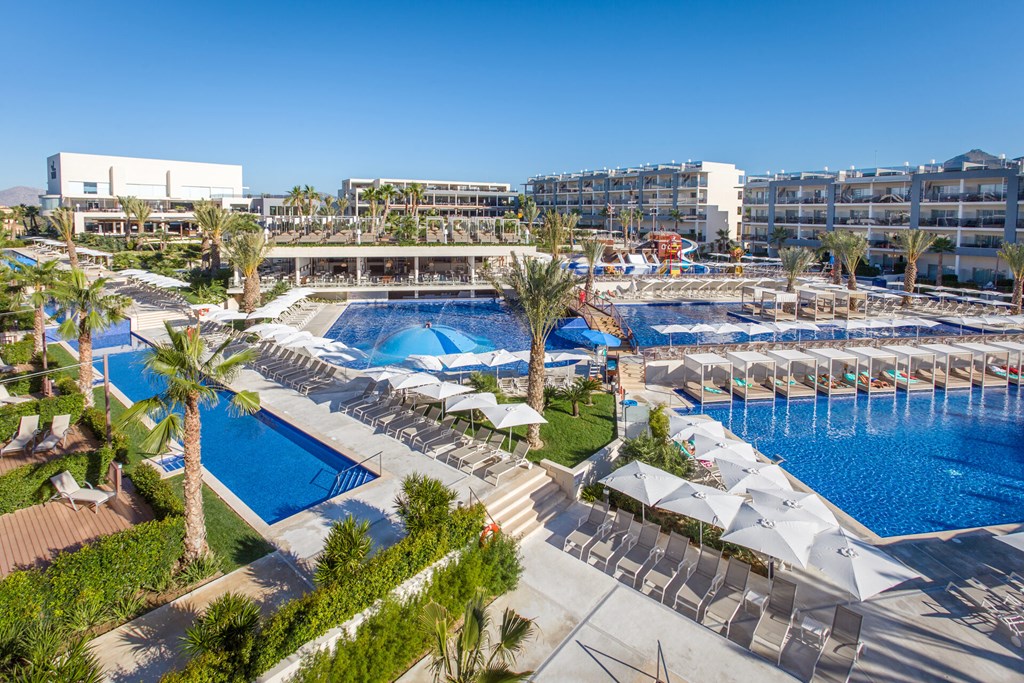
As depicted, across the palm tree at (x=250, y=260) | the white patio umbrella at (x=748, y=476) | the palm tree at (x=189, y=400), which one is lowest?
the white patio umbrella at (x=748, y=476)

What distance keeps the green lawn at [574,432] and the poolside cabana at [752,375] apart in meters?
5.45

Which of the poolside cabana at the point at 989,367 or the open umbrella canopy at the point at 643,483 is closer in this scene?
the open umbrella canopy at the point at 643,483

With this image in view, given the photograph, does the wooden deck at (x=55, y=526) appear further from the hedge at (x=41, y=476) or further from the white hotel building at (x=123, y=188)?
the white hotel building at (x=123, y=188)

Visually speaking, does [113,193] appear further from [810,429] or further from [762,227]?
[810,429]

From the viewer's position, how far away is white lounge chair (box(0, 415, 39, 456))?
14.0 metres

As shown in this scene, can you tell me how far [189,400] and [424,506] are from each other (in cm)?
396

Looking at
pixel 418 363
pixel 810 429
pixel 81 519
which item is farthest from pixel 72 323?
pixel 810 429

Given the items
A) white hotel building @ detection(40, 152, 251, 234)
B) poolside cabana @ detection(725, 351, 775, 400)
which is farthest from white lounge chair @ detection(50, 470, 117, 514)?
white hotel building @ detection(40, 152, 251, 234)

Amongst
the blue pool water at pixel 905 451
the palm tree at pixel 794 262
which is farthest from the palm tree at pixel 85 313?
the palm tree at pixel 794 262

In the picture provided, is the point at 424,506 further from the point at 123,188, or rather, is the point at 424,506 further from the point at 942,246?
the point at 123,188

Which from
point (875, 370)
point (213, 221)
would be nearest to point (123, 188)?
point (213, 221)

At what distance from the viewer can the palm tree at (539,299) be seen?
15805mm

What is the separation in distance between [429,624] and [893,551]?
9.04m

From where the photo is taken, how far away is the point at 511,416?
1421 cm
